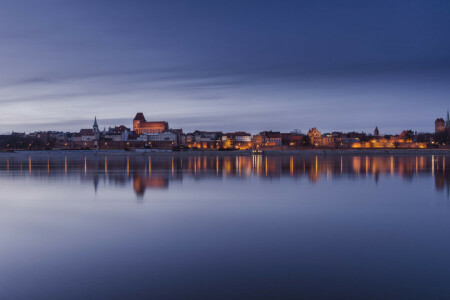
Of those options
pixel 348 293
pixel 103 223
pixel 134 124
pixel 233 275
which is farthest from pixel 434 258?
pixel 134 124

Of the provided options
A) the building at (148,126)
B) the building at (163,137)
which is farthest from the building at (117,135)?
the building at (163,137)

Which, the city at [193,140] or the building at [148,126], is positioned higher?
the building at [148,126]

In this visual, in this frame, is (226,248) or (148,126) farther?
(148,126)

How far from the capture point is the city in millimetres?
103688

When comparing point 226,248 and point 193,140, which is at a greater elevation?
point 193,140

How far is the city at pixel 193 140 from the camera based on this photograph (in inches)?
4082

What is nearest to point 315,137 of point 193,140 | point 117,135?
point 193,140

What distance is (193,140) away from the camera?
113 metres

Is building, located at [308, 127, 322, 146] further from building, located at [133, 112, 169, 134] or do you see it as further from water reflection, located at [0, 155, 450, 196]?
water reflection, located at [0, 155, 450, 196]

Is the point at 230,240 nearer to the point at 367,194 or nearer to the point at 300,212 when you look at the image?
the point at 300,212

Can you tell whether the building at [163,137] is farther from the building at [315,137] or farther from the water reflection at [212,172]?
the water reflection at [212,172]

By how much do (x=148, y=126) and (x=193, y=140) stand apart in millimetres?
12995

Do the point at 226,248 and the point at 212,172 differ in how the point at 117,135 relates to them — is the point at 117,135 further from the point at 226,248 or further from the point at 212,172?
the point at 226,248

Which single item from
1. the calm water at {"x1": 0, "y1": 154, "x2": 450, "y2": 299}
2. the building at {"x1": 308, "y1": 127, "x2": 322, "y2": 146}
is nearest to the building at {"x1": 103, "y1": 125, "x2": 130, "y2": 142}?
the building at {"x1": 308, "y1": 127, "x2": 322, "y2": 146}
